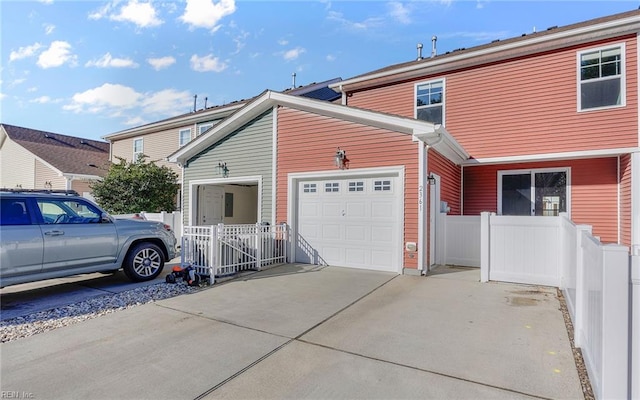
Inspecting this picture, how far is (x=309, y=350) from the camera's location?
3.39 metres

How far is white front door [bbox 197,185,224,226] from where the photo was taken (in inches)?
432

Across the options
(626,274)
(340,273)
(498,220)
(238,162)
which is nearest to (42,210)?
(238,162)

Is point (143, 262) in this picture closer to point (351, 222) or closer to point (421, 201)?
point (351, 222)

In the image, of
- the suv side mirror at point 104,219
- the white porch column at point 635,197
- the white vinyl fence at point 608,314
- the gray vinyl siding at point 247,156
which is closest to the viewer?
the white vinyl fence at point 608,314

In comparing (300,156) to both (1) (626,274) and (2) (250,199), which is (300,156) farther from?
(1) (626,274)

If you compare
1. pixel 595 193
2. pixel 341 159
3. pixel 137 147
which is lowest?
pixel 595 193

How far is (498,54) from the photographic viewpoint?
9070 millimetres

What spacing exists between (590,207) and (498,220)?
4752 millimetres

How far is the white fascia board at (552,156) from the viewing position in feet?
25.8

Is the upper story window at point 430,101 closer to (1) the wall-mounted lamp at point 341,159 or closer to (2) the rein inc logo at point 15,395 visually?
(1) the wall-mounted lamp at point 341,159

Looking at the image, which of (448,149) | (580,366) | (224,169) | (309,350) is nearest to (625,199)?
(448,149)

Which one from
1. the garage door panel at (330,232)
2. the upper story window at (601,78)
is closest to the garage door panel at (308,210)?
the garage door panel at (330,232)

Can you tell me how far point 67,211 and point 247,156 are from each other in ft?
15.3

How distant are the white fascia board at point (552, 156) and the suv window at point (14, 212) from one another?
10253 millimetres
